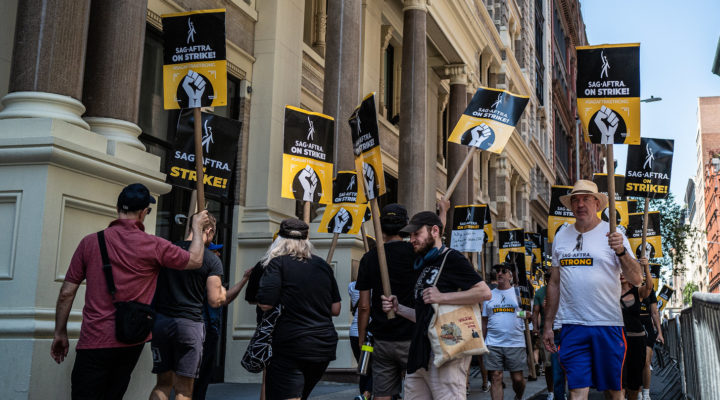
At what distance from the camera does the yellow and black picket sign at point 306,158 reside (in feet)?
31.5

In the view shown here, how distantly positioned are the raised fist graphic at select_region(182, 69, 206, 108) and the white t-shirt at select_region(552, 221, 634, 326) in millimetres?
3607

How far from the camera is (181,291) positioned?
5855 millimetres

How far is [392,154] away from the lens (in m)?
20.8

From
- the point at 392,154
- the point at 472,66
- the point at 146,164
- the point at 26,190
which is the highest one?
the point at 472,66

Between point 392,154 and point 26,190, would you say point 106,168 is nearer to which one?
point 26,190

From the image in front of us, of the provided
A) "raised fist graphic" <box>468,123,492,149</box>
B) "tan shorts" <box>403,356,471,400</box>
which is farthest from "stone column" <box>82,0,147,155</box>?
"tan shorts" <box>403,356,471,400</box>

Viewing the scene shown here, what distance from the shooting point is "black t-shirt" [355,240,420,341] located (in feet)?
19.4

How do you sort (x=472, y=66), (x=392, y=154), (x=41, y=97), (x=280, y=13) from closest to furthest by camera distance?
(x=41, y=97) < (x=280, y=13) < (x=392, y=154) < (x=472, y=66)

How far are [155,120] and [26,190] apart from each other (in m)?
4.97

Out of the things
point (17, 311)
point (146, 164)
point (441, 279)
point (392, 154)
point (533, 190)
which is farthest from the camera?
point (533, 190)

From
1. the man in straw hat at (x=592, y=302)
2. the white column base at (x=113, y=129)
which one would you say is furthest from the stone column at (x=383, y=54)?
the man in straw hat at (x=592, y=302)

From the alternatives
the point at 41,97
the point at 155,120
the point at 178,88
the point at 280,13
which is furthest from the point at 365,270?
the point at 280,13

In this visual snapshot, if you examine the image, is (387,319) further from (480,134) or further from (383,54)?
(383,54)

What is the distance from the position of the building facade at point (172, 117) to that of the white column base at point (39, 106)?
2 cm
